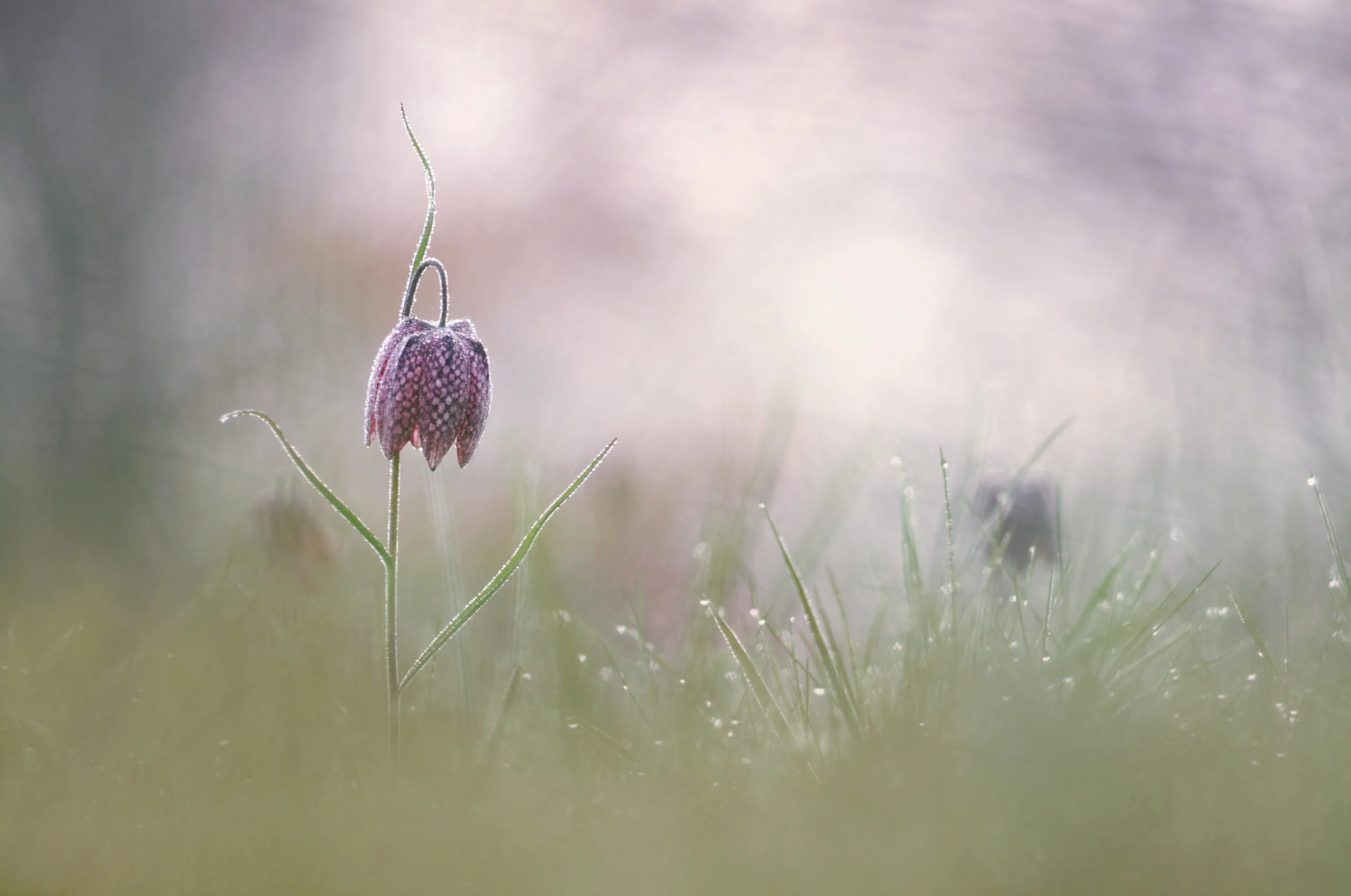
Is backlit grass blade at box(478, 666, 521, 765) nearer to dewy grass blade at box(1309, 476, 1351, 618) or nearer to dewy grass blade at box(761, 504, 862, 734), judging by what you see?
dewy grass blade at box(761, 504, 862, 734)

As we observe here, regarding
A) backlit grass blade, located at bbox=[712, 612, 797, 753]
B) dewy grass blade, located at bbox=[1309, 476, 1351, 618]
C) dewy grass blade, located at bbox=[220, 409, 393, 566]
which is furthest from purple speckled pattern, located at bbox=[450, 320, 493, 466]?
dewy grass blade, located at bbox=[1309, 476, 1351, 618]

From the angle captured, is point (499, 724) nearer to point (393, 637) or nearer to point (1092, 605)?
point (393, 637)

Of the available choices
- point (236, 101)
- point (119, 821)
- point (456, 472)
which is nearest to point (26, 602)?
point (119, 821)

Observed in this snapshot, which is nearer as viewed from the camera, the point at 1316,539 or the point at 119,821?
the point at 119,821

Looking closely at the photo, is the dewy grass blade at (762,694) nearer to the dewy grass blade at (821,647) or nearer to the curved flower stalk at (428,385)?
the dewy grass blade at (821,647)

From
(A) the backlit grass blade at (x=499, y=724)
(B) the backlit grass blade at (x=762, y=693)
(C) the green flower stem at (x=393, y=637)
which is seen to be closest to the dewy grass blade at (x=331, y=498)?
(C) the green flower stem at (x=393, y=637)

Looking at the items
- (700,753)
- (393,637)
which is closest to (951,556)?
(700,753)

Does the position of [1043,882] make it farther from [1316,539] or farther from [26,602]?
[26,602]
